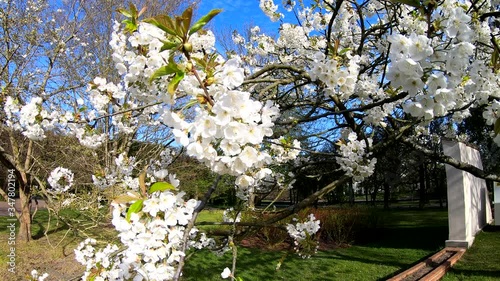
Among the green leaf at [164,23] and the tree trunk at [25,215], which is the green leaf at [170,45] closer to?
the green leaf at [164,23]

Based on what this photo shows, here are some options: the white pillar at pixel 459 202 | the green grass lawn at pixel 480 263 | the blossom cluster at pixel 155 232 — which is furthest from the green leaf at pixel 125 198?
the white pillar at pixel 459 202

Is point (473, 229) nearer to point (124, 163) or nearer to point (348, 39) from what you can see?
point (348, 39)

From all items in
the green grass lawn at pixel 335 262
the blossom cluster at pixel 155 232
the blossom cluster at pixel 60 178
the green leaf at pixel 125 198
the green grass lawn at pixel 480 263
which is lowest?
the green grass lawn at pixel 335 262

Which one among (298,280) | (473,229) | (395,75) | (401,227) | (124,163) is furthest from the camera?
(401,227)

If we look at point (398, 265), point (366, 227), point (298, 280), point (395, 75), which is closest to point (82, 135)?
point (395, 75)

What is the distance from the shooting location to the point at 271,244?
854 centimetres

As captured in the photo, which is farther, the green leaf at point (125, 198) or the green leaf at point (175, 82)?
the green leaf at point (125, 198)

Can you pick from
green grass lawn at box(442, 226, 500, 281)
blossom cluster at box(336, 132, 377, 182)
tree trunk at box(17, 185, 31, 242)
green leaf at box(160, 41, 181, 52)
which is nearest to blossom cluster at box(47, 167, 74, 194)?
blossom cluster at box(336, 132, 377, 182)

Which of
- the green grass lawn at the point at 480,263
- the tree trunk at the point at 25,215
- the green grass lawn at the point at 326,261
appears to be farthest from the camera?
the tree trunk at the point at 25,215

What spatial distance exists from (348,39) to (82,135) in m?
3.19

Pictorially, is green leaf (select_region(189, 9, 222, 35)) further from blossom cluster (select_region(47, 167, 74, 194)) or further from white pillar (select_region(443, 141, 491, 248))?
white pillar (select_region(443, 141, 491, 248))

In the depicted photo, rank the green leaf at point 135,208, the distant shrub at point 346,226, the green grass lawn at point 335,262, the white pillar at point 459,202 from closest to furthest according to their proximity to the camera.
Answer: the green leaf at point 135,208 → the green grass lawn at point 335,262 → the white pillar at point 459,202 → the distant shrub at point 346,226

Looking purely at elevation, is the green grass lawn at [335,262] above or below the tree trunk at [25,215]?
below

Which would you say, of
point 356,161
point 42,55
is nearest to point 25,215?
point 42,55
